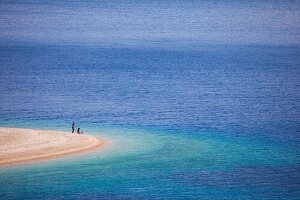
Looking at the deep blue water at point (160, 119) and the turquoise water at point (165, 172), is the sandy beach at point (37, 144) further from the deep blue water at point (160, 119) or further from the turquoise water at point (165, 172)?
the deep blue water at point (160, 119)

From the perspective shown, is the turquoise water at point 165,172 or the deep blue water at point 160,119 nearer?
the turquoise water at point 165,172

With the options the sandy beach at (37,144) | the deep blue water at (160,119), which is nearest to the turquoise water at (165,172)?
the deep blue water at (160,119)

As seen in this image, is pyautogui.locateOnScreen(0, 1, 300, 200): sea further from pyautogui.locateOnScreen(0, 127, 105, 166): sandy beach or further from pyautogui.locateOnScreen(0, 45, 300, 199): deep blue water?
pyautogui.locateOnScreen(0, 127, 105, 166): sandy beach

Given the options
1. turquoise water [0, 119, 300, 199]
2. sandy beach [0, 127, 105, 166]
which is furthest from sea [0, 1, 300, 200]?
sandy beach [0, 127, 105, 166]

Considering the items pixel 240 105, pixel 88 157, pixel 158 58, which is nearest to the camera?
pixel 88 157

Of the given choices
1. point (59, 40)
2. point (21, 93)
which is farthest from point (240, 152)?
point (59, 40)

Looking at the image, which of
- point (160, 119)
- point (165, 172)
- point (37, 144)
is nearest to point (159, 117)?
point (160, 119)

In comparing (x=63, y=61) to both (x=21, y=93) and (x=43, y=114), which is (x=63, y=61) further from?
(x=43, y=114)

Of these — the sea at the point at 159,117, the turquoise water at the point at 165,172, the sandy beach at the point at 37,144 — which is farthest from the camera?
the sandy beach at the point at 37,144
